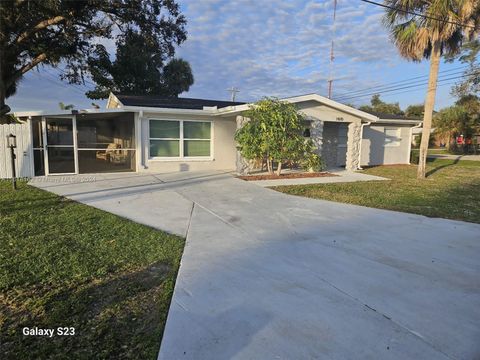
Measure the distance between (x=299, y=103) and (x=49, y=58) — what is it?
547 inches

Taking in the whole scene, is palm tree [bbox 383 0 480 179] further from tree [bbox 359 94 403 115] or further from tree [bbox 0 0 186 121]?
tree [bbox 359 94 403 115]

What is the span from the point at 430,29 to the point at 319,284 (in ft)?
41.1

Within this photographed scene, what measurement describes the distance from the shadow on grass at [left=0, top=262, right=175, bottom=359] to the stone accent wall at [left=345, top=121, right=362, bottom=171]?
1341 centimetres

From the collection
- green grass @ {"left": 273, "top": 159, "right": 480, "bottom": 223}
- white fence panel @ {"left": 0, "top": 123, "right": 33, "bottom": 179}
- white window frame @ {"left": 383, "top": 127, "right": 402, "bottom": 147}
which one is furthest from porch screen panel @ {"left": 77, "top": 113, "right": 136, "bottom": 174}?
white window frame @ {"left": 383, "top": 127, "right": 402, "bottom": 147}

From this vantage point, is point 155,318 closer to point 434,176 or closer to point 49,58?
point 434,176

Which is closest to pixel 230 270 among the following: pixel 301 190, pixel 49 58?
pixel 301 190

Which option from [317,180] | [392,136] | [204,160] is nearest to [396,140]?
[392,136]

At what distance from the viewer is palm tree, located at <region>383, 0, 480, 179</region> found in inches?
464

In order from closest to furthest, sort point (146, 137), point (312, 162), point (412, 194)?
point (412, 194)
point (312, 162)
point (146, 137)

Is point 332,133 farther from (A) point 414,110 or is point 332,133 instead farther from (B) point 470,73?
(A) point 414,110

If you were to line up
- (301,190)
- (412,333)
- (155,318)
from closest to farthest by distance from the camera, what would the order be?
(412,333)
(155,318)
(301,190)

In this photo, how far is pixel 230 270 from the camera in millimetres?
4148

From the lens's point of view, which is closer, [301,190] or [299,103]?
[301,190]

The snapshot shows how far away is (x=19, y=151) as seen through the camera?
12109mm
